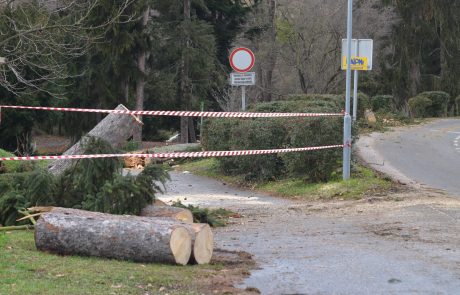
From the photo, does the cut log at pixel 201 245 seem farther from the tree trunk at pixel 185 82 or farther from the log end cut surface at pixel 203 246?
the tree trunk at pixel 185 82

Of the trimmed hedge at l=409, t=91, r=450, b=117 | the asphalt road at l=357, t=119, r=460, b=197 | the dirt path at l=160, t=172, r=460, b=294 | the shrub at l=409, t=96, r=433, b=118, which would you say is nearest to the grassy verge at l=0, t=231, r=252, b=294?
the dirt path at l=160, t=172, r=460, b=294

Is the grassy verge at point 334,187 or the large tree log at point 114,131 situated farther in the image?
the grassy verge at point 334,187

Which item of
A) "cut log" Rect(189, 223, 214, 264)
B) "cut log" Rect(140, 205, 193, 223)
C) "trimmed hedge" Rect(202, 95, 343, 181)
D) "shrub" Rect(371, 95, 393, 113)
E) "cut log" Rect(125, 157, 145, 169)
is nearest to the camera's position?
"cut log" Rect(189, 223, 214, 264)

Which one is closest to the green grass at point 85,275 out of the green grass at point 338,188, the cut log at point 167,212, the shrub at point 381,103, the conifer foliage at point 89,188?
the conifer foliage at point 89,188

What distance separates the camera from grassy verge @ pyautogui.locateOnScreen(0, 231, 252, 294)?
644 centimetres

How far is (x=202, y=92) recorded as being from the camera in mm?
42625

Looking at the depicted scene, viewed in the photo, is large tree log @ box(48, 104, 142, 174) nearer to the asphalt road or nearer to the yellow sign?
the asphalt road

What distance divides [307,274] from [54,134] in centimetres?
4881

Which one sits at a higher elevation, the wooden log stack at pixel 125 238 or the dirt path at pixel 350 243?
the wooden log stack at pixel 125 238

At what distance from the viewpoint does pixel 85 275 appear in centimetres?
695

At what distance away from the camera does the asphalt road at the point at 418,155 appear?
15875 mm

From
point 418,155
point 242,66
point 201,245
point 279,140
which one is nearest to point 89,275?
point 201,245

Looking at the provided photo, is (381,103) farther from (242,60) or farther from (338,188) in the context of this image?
(338,188)

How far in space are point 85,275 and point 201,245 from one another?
156cm
